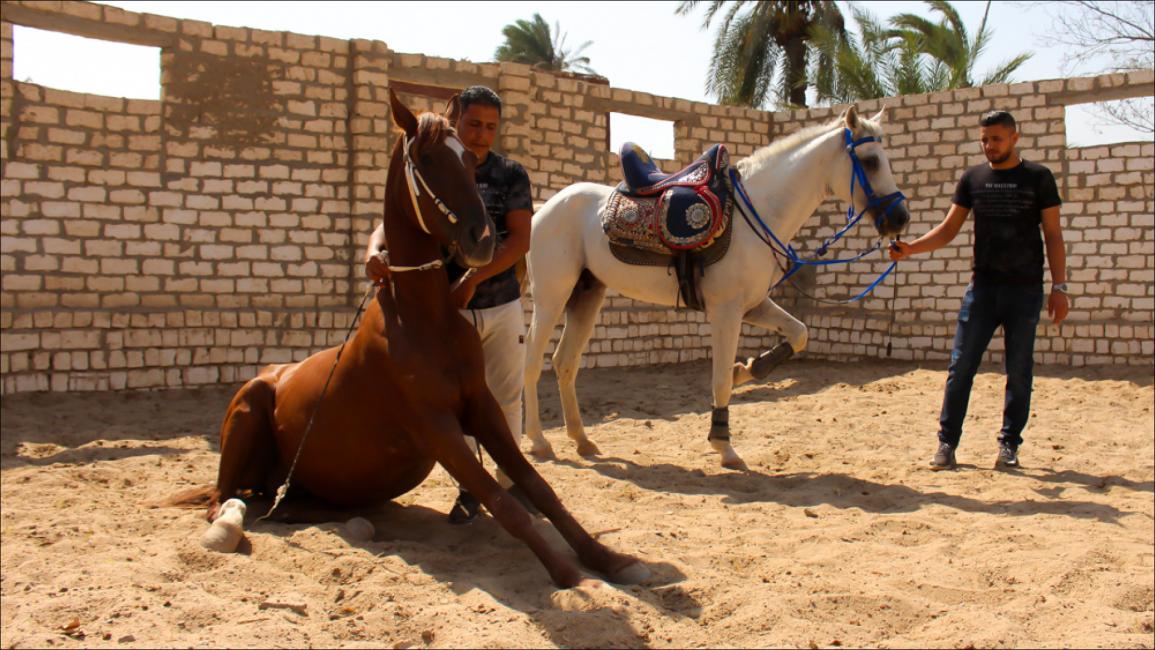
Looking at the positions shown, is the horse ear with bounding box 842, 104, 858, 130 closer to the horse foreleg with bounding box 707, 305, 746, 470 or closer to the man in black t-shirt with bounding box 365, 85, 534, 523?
the horse foreleg with bounding box 707, 305, 746, 470

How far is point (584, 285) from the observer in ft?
25.0

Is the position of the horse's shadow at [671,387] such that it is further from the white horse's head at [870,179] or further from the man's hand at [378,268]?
the man's hand at [378,268]

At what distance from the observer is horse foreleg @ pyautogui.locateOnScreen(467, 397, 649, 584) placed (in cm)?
391

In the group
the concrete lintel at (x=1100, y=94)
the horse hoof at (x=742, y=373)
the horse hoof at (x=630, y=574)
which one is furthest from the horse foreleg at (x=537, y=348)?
the concrete lintel at (x=1100, y=94)

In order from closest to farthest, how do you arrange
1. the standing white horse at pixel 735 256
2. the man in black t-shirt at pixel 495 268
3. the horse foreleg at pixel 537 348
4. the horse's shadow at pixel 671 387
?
1. the man in black t-shirt at pixel 495 268
2. the standing white horse at pixel 735 256
3. the horse foreleg at pixel 537 348
4. the horse's shadow at pixel 671 387

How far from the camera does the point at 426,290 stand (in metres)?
4.09

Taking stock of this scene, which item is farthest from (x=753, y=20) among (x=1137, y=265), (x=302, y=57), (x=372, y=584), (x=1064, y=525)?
(x=372, y=584)

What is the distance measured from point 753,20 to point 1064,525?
Result: 69.0ft

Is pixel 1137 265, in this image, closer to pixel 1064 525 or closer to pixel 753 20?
pixel 1064 525

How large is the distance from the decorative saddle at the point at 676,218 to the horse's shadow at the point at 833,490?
1231 millimetres

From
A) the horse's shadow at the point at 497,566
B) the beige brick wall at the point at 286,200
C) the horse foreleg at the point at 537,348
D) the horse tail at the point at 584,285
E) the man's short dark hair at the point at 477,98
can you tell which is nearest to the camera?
the horse's shadow at the point at 497,566

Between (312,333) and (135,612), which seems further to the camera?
(312,333)

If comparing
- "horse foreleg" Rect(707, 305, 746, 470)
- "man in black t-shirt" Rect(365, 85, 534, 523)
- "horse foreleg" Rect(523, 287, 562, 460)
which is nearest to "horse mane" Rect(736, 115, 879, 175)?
"horse foreleg" Rect(707, 305, 746, 470)

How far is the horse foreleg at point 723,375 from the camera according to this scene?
668 cm
